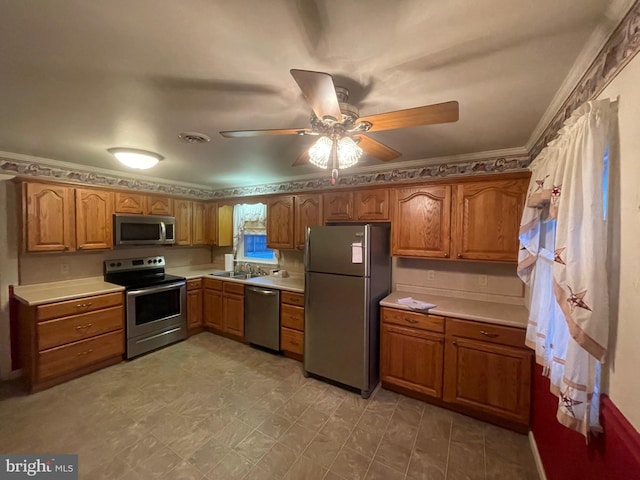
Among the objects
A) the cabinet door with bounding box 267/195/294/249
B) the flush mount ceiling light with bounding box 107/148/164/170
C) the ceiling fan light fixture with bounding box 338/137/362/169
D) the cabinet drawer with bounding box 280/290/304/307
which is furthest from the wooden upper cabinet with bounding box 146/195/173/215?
the ceiling fan light fixture with bounding box 338/137/362/169

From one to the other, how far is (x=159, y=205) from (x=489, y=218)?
3.92 metres

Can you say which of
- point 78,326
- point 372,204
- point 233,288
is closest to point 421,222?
point 372,204

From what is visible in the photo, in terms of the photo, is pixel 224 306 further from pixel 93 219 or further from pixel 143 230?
pixel 93 219

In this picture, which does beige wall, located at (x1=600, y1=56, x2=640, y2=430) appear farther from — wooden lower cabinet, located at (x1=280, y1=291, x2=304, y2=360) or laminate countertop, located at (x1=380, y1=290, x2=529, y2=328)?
wooden lower cabinet, located at (x1=280, y1=291, x2=304, y2=360)

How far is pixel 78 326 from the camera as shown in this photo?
269 centimetres

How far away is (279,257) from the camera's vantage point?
3.98 metres

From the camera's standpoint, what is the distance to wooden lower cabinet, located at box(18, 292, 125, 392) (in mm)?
2459

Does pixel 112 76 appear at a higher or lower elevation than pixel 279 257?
higher

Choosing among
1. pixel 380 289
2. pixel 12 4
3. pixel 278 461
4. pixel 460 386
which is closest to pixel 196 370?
pixel 278 461

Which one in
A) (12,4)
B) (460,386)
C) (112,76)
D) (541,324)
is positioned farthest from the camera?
(460,386)

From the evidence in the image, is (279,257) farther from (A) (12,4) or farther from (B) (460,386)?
(A) (12,4)

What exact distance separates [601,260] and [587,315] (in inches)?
8.0

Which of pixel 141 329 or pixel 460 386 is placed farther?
pixel 141 329

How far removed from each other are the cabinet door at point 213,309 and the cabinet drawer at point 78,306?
3.51 ft
